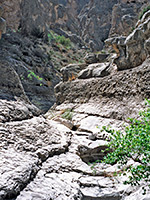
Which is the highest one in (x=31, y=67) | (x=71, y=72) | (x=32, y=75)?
(x=71, y=72)

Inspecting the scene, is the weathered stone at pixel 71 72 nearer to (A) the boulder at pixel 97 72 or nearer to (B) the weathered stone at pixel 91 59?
(B) the weathered stone at pixel 91 59

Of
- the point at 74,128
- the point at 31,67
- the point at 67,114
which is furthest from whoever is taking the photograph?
the point at 31,67

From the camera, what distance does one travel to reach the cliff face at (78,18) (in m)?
23.7

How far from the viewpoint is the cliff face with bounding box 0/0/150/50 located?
23.7 meters

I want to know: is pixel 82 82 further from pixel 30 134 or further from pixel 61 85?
pixel 30 134

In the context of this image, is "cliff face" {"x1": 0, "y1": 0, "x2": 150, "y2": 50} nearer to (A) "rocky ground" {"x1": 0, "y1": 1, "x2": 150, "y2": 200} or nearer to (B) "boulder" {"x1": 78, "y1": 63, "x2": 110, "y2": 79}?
(B) "boulder" {"x1": 78, "y1": 63, "x2": 110, "y2": 79}

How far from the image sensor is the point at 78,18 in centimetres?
4578

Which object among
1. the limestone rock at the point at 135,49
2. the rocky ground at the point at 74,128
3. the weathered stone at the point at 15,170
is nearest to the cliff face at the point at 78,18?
the limestone rock at the point at 135,49

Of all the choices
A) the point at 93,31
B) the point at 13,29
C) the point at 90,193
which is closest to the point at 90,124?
the point at 90,193

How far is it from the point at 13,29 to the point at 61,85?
16.5m

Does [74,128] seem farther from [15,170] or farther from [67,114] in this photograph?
[15,170]

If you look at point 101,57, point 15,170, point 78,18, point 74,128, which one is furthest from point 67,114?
point 78,18

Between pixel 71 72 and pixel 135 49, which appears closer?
pixel 135 49

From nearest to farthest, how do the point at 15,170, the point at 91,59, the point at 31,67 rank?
the point at 15,170
the point at 91,59
the point at 31,67
